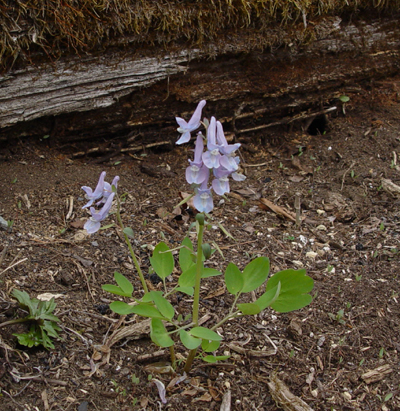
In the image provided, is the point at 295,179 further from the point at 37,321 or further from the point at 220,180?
the point at 37,321

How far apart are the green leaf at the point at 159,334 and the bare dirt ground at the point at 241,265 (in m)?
0.40

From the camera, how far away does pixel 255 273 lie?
2.10 m

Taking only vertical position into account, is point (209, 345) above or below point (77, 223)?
above

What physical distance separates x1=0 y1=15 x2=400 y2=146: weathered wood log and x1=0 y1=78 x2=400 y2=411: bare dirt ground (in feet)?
0.83

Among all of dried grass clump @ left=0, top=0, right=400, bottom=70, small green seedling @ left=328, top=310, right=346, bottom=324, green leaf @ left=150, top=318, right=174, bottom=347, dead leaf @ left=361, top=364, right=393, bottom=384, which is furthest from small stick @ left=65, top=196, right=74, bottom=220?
dead leaf @ left=361, top=364, right=393, bottom=384

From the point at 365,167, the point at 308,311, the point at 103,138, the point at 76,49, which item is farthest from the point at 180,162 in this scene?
the point at 308,311

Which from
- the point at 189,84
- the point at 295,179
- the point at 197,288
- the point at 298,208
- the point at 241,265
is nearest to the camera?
the point at 197,288

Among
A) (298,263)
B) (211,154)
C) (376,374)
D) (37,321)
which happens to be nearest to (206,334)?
(211,154)

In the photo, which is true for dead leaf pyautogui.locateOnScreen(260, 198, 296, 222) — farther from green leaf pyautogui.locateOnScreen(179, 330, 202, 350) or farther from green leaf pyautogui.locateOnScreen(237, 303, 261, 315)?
green leaf pyautogui.locateOnScreen(179, 330, 202, 350)

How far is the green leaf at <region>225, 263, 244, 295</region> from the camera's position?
6.81 ft

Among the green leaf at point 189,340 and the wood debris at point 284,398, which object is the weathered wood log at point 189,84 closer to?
the green leaf at point 189,340

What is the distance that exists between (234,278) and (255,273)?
103mm

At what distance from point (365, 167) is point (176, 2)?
220 centimetres

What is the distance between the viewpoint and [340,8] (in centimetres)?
418
